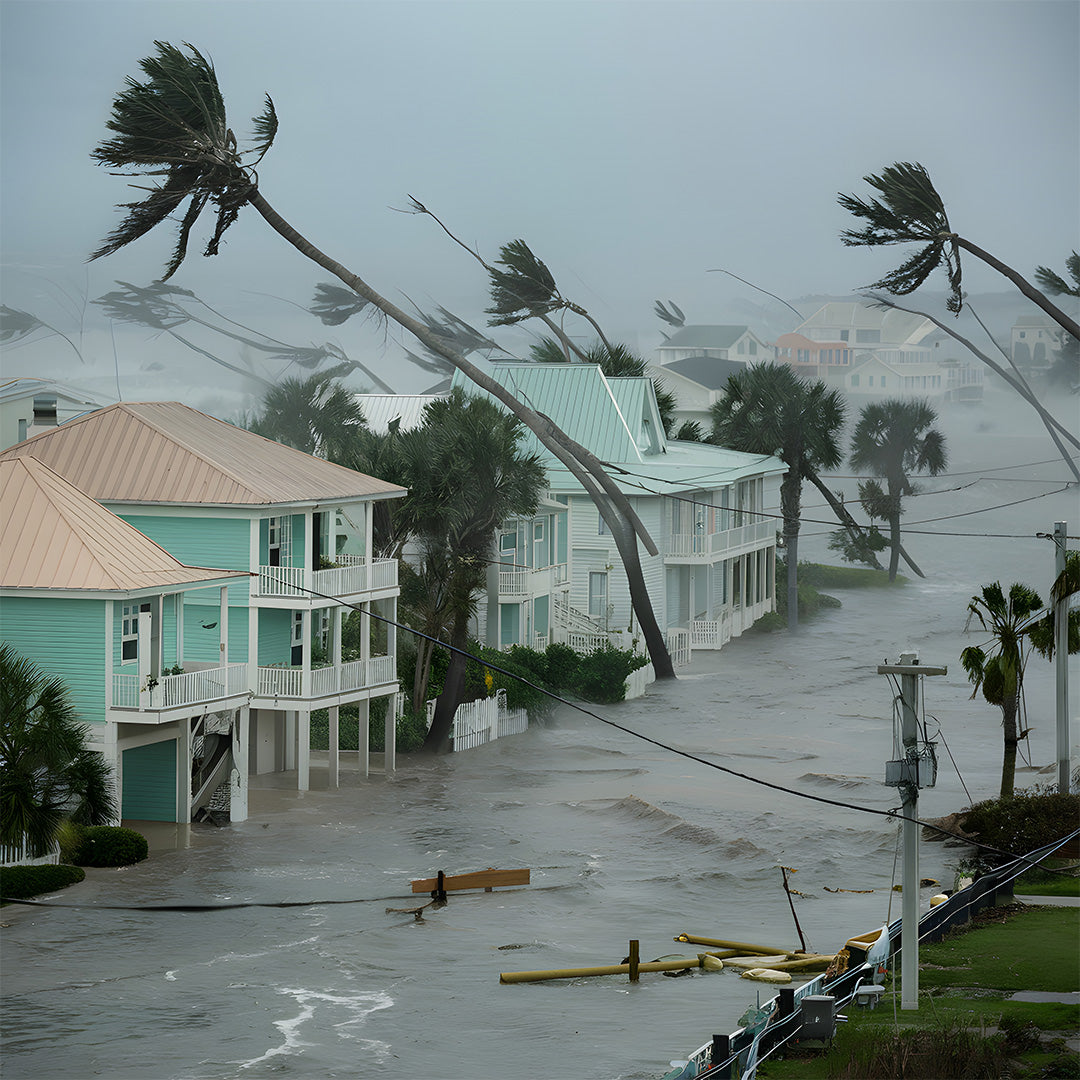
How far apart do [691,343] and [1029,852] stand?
14007 centimetres

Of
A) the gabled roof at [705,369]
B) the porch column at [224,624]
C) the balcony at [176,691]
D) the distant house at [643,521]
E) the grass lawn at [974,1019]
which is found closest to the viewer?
the grass lawn at [974,1019]

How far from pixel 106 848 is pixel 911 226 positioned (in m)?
45.3

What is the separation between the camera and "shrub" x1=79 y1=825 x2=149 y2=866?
3272 centimetres

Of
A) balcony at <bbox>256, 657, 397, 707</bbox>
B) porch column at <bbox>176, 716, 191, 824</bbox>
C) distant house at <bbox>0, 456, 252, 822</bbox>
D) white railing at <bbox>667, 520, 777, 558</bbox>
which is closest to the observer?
distant house at <bbox>0, 456, 252, 822</bbox>

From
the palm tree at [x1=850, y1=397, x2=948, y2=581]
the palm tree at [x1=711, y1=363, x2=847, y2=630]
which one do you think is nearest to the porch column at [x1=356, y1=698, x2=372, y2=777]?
the palm tree at [x1=711, y1=363, x2=847, y2=630]

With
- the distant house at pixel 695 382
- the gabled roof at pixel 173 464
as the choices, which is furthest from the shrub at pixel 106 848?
the distant house at pixel 695 382

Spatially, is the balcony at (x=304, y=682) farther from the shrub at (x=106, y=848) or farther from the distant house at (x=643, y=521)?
the distant house at (x=643, y=521)

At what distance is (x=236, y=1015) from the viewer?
24.3 metres

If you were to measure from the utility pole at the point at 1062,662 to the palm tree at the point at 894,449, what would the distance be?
59.6 meters

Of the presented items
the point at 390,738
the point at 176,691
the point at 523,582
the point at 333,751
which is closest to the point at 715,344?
the point at 523,582

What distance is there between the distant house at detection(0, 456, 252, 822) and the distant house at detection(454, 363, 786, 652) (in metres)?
20.4

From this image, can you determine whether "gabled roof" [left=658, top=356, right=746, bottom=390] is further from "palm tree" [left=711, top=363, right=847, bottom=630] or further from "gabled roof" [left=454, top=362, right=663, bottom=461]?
"gabled roof" [left=454, top=362, right=663, bottom=461]

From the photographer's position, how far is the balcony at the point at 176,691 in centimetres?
3372

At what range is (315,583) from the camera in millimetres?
40938
